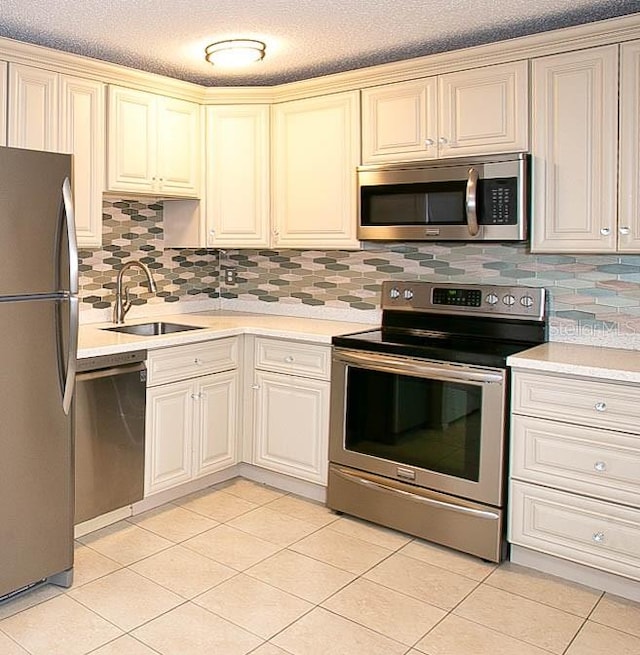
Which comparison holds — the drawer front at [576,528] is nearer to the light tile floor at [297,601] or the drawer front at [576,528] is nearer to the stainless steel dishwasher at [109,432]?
the light tile floor at [297,601]

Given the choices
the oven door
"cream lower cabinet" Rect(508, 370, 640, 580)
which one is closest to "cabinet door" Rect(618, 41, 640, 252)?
"cream lower cabinet" Rect(508, 370, 640, 580)

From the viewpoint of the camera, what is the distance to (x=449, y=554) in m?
2.98

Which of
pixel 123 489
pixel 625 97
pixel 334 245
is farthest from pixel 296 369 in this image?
pixel 625 97

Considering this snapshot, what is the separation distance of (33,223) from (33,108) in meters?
0.99

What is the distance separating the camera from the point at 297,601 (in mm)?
2578

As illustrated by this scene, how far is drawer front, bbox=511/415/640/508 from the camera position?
2549 millimetres

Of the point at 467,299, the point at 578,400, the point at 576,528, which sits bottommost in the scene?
the point at 576,528

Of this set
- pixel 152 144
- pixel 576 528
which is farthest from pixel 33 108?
pixel 576 528

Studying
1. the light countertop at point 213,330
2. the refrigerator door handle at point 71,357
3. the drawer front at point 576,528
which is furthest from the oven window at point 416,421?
the refrigerator door handle at point 71,357

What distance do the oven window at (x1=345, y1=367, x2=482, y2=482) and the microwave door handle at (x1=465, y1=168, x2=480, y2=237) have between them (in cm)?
74

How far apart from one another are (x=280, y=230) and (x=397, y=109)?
95 cm

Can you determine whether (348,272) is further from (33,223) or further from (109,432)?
(33,223)

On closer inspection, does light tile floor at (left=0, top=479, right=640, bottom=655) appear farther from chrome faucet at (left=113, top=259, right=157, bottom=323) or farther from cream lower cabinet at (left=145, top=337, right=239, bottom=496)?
chrome faucet at (left=113, top=259, right=157, bottom=323)

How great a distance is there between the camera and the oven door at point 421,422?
9.32ft
